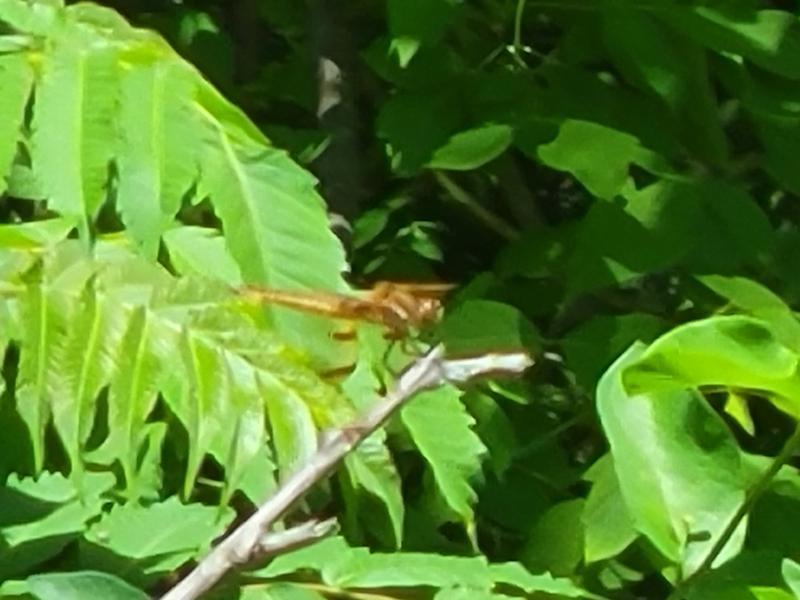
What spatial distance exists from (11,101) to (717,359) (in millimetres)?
468

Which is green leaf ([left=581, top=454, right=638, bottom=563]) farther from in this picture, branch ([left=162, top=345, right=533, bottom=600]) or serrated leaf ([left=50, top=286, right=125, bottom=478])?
branch ([left=162, top=345, right=533, bottom=600])

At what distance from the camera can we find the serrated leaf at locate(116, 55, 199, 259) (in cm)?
94

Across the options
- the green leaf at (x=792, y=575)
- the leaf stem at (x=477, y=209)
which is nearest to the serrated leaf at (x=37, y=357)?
the green leaf at (x=792, y=575)

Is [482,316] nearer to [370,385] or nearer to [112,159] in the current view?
[370,385]

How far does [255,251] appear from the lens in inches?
38.1

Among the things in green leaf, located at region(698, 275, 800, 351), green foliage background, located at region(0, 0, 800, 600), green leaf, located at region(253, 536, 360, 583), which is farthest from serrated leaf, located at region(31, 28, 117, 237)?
green leaf, located at region(698, 275, 800, 351)

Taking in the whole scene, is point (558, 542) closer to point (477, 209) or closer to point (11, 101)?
point (477, 209)

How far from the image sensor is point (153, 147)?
37.6 inches

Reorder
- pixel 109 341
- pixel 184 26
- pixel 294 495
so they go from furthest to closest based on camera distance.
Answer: pixel 184 26 < pixel 109 341 < pixel 294 495

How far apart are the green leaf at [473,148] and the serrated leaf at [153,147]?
13.9 inches

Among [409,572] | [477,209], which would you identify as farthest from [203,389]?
[477,209]

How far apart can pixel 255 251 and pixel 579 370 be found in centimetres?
41

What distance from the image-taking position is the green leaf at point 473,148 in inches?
50.8

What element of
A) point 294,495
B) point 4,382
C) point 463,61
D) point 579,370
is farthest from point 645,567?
point 294,495
